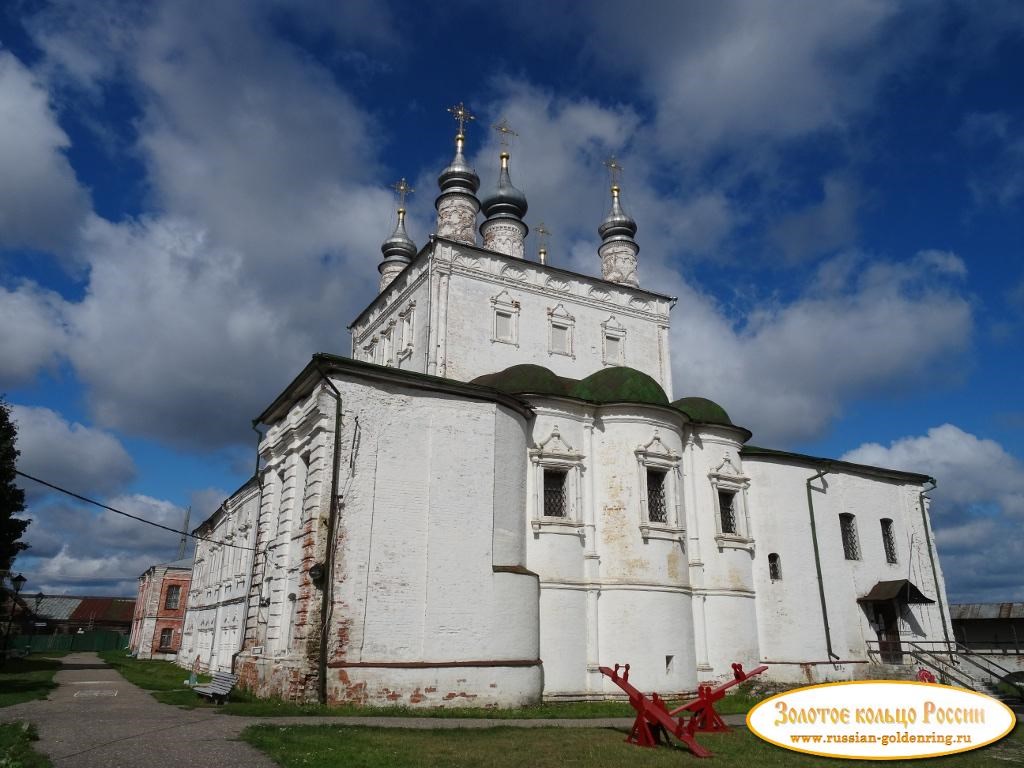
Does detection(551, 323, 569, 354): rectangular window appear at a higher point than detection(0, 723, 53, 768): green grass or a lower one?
higher

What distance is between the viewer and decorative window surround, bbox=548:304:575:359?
23172 mm

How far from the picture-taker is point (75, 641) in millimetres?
52719

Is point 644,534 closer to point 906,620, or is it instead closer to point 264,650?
point 264,650

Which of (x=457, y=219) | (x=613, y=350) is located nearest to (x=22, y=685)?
(x=457, y=219)

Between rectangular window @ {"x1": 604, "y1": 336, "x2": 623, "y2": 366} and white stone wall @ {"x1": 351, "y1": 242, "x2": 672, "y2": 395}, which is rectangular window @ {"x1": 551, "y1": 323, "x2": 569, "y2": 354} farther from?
rectangular window @ {"x1": 604, "y1": 336, "x2": 623, "y2": 366}

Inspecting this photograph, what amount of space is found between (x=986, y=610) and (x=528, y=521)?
65.8 ft

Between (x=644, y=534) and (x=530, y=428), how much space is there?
3633mm

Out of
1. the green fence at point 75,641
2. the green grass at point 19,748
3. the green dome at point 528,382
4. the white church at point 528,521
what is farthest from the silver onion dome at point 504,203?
the green fence at point 75,641

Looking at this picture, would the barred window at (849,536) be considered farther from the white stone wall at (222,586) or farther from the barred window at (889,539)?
the white stone wall at (222,586)

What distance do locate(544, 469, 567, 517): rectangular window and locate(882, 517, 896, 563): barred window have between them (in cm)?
1197

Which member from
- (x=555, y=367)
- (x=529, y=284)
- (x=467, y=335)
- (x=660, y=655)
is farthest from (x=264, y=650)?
(x=529, y=284)

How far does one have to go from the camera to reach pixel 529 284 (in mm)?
23312

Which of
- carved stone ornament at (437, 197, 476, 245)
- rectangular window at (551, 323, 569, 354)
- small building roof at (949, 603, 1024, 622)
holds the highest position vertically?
carved stone ornament at (437, 197, 476, 245)

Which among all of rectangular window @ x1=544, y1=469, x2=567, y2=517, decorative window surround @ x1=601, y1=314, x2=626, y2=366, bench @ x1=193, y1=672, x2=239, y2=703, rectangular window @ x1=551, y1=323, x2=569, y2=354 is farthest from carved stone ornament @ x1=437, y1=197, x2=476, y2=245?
bench @ x1=193, y1=672, x2=239, y2=703
